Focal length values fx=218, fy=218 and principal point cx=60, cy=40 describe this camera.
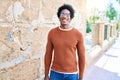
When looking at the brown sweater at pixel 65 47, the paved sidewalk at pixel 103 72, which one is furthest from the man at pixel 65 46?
the paved sidewalk at pixel 103 72

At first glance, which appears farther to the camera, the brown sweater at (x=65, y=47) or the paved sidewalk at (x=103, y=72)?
the paved sidewalk at (x=103, y=72)

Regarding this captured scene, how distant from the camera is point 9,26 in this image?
73.4 inches

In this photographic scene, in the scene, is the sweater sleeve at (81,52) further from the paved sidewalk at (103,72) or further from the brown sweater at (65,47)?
the paved sidewalk at (103,72)

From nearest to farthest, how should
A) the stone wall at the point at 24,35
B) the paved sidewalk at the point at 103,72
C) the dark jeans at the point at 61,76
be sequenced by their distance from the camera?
the stone wall at the point at 24,35 → the dark jeans at the point at 61,76 → the paved sidewalk at the point at 103,72

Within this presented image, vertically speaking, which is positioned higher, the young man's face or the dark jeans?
the young man's face

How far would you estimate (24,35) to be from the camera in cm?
209

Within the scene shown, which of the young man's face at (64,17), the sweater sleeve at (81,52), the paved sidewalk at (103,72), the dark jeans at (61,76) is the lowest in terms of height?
the paved sidewalk at (103,72)

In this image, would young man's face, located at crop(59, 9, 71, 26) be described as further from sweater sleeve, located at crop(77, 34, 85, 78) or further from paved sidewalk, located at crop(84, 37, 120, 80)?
paved sidewalk, located at crop(84, 37, 120, 80)

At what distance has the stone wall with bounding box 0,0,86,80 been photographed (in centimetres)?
182

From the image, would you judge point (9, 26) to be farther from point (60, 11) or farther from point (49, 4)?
point (49, 4)

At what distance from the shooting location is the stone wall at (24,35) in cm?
182

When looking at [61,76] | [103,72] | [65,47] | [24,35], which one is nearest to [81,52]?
[65,47]

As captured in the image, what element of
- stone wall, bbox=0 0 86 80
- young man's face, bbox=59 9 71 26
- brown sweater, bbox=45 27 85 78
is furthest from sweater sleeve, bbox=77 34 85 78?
stone wall, bbox=0 0 86 80

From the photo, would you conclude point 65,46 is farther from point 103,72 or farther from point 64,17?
point 103,72
